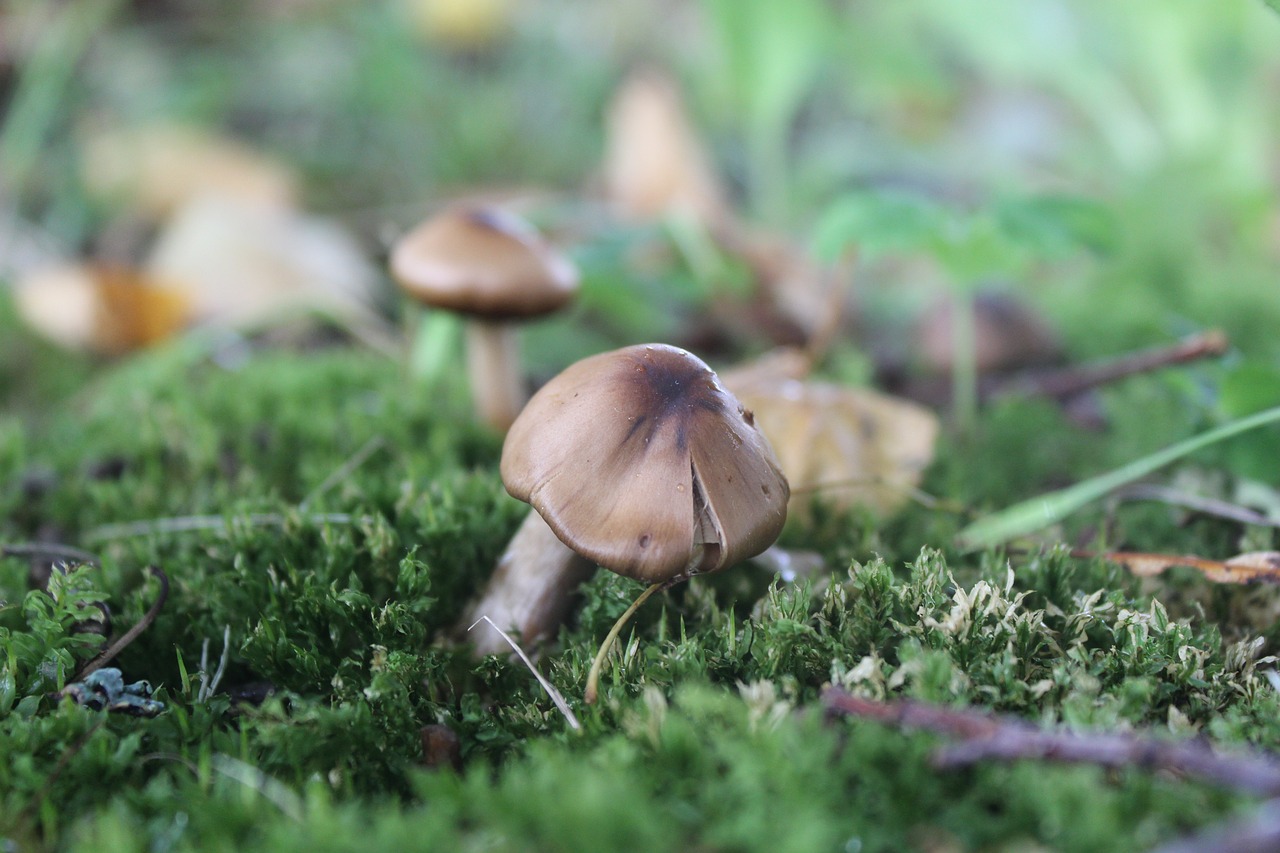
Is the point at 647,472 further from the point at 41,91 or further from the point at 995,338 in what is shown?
the point at 41,91

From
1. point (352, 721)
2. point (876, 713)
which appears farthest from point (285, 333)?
point (876, 713)

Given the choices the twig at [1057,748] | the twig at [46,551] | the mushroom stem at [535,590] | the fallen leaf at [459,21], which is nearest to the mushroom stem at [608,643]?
the mushroom stem at [535,590]

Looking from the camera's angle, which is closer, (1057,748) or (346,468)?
(1057,748)

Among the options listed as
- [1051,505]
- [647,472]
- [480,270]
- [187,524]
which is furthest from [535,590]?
[1051,505]

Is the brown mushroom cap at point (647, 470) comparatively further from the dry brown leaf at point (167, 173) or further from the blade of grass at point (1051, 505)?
the dry brown leaf at point (167, 173)

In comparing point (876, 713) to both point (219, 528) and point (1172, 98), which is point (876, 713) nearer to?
point (219, 528)

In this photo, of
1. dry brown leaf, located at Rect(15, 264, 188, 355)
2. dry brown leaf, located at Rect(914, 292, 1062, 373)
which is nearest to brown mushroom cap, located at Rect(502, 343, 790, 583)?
dry brown leaf, located at Rect(914, 292, 1062, 373)
